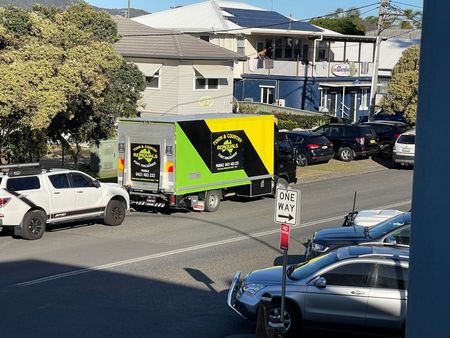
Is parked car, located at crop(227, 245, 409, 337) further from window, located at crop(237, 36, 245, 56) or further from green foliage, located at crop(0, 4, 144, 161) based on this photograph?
window, located at crop(237, 36, 245, 56)

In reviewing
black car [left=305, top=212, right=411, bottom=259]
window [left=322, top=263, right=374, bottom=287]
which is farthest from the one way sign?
black car [left=305, top=212, right=411, bottom=259]

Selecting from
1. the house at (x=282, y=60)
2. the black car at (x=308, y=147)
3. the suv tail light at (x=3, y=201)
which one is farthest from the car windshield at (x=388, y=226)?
the house at (x=282, y=60)

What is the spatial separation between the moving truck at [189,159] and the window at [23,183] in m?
3.84

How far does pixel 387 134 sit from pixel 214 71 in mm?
9964

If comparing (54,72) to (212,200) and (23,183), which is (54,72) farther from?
(212,200)

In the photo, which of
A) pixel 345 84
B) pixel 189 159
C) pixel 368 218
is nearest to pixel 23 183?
pixel 189 159

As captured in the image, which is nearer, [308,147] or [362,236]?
[362,236]

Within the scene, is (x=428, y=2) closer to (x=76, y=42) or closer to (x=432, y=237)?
(x=432, y=237)

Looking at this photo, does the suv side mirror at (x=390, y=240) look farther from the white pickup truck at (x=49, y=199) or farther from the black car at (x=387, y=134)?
the black car at (x=387, y=134)

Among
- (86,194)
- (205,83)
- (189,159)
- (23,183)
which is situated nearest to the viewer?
(23,183)

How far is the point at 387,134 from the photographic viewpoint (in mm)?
37844

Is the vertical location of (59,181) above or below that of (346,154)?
above

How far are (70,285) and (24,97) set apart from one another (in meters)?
6.52

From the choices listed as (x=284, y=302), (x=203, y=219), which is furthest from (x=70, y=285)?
(x=203, y=219)
